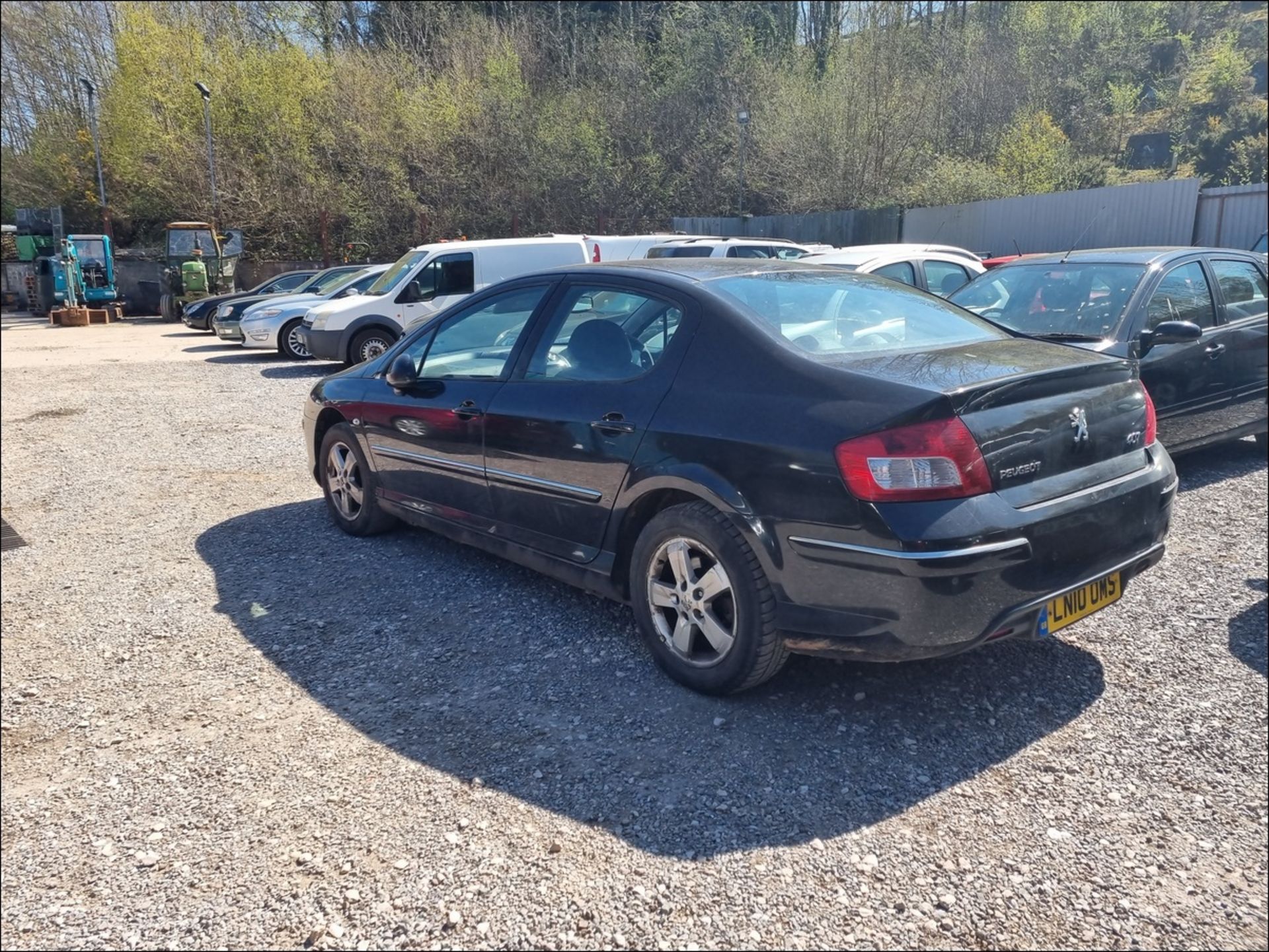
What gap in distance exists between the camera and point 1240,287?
6.88 m

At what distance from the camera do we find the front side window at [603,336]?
389 cm

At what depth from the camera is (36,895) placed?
9.05 ft

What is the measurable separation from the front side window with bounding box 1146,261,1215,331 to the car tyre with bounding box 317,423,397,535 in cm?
490

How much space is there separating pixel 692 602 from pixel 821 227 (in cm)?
2645

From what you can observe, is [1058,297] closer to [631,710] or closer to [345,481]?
[631,710]

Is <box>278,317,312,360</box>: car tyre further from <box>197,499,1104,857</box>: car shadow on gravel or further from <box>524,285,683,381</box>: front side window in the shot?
<box>524,285,683,381</box>: front side window

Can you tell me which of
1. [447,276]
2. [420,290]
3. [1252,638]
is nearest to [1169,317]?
[1252,638]

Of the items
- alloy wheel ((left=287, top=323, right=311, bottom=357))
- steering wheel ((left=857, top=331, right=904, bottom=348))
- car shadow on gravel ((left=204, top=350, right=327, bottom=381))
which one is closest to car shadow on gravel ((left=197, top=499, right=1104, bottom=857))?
steering wheel ((left=857, top=331, right=904, bottom=348))

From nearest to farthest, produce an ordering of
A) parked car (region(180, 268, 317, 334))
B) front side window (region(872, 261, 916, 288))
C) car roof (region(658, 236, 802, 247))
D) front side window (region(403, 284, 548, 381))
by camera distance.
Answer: front side window (region(403, 284, 548, 381)) < front side window (region(872, 261, 916, 288)) < car roof (region(658, 236, 802, 247)) < parked car (region(180, 268, 317, 334))

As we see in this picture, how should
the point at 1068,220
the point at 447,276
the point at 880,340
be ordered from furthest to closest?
the point at 1068,220 → the point at 447,276 → the point at 880,340

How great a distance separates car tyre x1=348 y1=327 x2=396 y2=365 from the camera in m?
13.5

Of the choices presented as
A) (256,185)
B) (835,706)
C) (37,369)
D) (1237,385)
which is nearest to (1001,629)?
(835,706)

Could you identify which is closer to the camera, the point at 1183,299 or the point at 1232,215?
the point at 1183,299

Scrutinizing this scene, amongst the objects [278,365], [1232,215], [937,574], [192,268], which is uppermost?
[1232,215]
